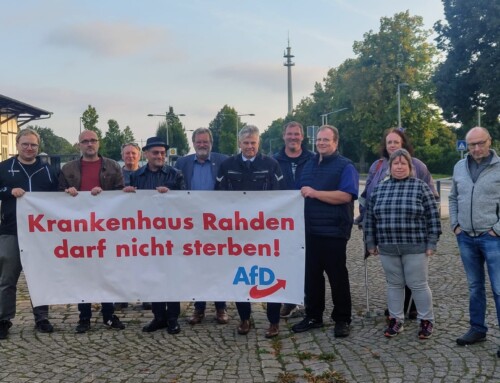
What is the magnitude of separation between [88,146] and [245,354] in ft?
8.61

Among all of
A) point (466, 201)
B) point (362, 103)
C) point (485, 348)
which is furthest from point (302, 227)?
point (362, 103)

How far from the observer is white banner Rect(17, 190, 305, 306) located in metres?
5.75

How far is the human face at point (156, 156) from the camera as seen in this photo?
18.9 ft

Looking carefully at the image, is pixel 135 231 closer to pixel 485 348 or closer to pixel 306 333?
pixel 306 333

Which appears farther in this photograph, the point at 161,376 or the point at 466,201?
the point at 466,201

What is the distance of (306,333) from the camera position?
5695 millimetres

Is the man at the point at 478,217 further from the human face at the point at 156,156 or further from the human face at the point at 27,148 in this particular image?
the human face at the point at 27,148

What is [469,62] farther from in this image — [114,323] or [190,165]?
[114,323]

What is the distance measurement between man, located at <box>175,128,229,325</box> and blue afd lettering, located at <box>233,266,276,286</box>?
0.64 metres

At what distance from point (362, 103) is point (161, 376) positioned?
1914 inches

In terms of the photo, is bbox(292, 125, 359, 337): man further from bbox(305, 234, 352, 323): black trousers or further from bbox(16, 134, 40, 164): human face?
bbox(16, 134, 40, 164): human face

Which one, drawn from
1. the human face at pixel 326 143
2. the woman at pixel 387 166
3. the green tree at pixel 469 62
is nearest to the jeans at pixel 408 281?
the woman at pixel 387 166

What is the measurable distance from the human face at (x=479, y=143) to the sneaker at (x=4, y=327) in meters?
4.80

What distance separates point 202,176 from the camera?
646 cm
